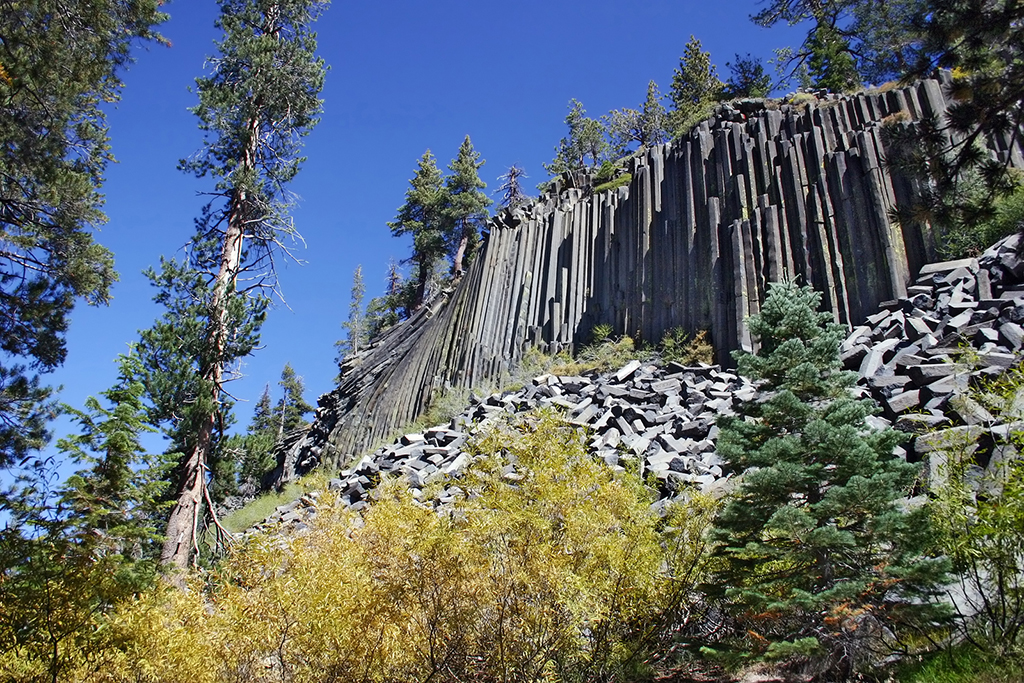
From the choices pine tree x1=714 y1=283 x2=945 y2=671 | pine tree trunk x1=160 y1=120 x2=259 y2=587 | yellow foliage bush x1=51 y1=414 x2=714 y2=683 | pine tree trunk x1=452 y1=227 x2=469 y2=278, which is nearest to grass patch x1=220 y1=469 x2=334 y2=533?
pine tree trunk x1=160 y1=120 x2=259 y2=587

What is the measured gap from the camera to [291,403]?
4325 cm

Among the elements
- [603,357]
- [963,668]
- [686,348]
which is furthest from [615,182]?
[963,668]

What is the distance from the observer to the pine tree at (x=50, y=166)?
7.89 metres

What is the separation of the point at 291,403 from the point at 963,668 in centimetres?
4226

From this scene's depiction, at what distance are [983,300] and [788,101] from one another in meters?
12.0

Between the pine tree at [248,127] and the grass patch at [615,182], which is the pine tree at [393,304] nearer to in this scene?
the grass patch at [615,182]

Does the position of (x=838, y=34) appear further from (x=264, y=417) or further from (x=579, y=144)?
(x=264, y=417)

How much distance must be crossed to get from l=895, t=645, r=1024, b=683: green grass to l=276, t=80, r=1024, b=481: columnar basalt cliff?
323 inches

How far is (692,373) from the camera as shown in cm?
1423

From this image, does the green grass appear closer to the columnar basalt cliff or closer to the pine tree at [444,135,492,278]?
the columnar basalt cliff

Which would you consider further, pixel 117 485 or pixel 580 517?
pixel 117 485

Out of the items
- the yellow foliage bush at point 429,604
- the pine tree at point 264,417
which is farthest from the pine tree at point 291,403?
the yellow foliage bush at point 429,604

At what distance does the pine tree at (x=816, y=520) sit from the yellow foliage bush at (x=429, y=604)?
87 centimetres

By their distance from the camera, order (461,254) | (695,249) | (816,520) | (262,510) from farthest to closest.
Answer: (461,254)
(262,510)
(695,249)
(816,520)
